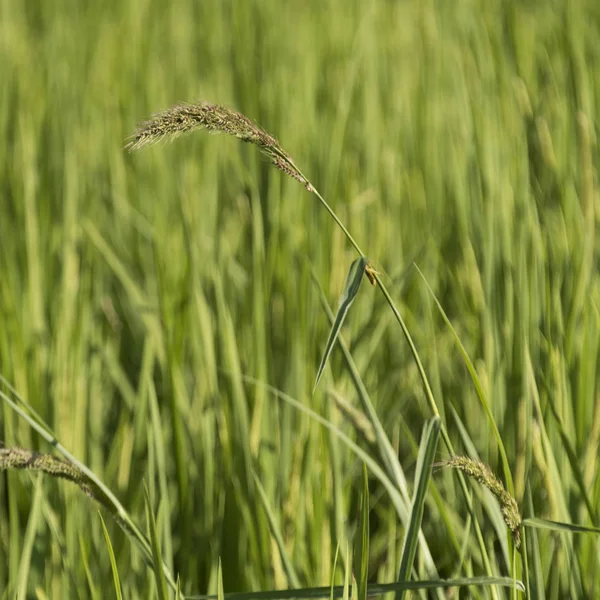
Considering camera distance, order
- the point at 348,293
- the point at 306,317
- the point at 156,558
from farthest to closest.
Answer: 1. the point at 306,317
2. the point at 156,558
3. the point at 348,293

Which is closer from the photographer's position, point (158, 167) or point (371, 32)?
point (158, 167)

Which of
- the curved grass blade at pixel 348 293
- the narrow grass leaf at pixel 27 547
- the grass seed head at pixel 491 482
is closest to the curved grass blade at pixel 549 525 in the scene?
the grass seed head at pixel 491 482

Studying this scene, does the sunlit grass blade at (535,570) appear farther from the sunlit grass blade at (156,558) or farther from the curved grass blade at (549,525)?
the sunlit grass blade at (156,558)

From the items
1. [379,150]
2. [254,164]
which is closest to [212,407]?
[254,164]

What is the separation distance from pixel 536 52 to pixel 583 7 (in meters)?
0.32

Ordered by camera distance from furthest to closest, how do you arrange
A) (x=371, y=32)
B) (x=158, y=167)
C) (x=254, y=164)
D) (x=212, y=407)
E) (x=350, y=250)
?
(x=371, y=32), (x=158, y=167), (x=350, y=250), (x=254, y=164), (x=212, y=407)

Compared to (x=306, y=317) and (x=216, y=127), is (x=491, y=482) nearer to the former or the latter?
(x=216, y=127)

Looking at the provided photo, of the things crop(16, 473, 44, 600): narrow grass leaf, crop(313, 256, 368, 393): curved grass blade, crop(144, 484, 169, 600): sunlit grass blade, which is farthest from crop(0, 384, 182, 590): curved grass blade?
crop(313, 256, 368, 393): curved grass blade

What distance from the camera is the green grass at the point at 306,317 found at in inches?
34.5

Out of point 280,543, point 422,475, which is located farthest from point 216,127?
point 280,543

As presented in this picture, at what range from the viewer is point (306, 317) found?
114cm

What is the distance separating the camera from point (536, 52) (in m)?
1.81

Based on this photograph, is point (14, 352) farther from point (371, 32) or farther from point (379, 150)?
point (371, 32)

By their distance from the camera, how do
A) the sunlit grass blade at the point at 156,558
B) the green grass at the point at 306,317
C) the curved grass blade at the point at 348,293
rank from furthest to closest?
1. the green grass at the point at 306,317
2. the sunlit grass blade at the point at 156,558
3. the curved grass blade at the point at 348,293
